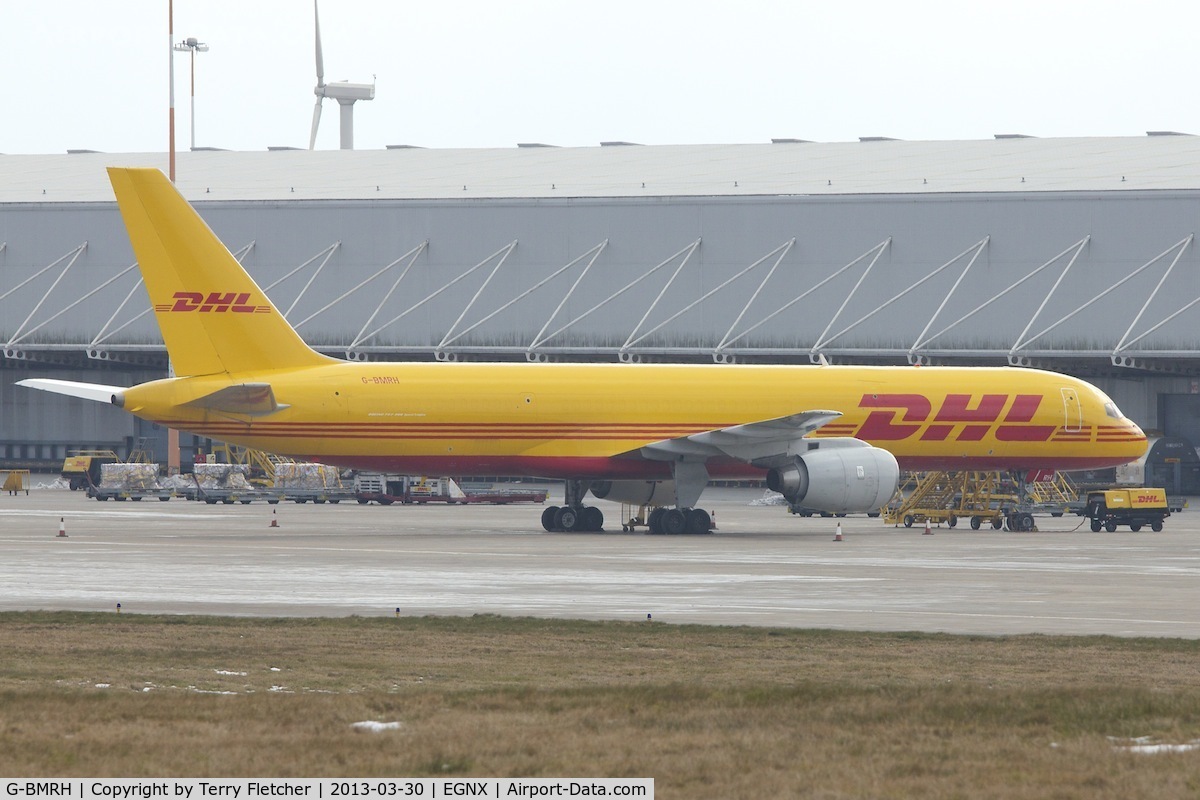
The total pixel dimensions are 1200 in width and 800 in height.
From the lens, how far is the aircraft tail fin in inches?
1502

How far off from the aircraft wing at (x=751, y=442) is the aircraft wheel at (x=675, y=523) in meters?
1.41

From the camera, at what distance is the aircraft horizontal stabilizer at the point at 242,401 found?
1511 inches

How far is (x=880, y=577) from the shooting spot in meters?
27.6

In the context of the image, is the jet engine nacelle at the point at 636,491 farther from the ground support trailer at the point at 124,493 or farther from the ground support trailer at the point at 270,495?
the ground support trailer at the point at 124,493

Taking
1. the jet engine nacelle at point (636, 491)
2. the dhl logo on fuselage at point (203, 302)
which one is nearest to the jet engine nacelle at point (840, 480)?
the jet engine nacelle at point (636, 491)

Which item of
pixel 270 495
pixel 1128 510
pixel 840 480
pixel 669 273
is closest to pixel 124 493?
pixel 270 495

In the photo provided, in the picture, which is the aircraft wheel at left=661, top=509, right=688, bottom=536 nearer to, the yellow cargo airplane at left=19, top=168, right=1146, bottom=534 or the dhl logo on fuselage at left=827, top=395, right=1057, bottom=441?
the yellow cargo airplane at left=19, top=168, right=1146, bottom=534

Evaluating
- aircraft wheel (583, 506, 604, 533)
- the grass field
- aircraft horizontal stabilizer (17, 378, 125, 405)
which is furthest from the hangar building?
the grass field

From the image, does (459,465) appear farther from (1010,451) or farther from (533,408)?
(1010,451)

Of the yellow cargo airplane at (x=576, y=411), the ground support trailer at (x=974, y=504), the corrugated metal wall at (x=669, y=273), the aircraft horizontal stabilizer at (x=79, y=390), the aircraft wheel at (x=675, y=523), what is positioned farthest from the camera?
the corrugated metal wall at (x=669, y=273)

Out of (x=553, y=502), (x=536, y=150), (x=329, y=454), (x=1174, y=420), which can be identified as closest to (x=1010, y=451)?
(x=329, y=454)

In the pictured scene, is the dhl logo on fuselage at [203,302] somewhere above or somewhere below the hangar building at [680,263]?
below

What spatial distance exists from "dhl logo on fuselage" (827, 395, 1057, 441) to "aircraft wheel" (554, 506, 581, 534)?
21.9 feet

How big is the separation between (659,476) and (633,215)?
3224cm
